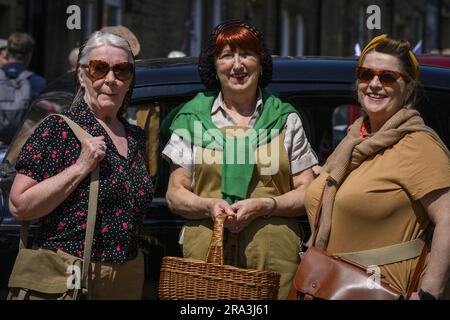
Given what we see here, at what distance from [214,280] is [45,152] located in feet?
2.78

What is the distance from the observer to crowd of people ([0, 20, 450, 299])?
388cm

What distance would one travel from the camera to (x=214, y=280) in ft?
13.0

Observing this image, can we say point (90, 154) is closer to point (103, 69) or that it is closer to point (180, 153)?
point (103, 69)

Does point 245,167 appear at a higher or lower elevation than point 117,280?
higher

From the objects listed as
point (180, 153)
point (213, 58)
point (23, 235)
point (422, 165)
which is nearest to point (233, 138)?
point (180, 153)

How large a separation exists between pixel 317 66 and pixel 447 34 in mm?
36387

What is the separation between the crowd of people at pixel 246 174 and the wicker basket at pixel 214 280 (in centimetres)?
17

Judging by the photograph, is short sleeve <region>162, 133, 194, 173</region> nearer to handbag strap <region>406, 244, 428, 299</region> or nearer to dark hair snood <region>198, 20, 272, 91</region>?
dark hair snood <region>198, 20, 272, 91</region>

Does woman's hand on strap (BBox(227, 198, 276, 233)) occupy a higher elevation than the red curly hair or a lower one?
lower

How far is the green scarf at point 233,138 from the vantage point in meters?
4.28

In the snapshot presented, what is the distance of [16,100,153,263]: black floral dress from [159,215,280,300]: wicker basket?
0.21m

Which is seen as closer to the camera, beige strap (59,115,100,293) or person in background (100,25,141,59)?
beige strap (59,115,100,293)

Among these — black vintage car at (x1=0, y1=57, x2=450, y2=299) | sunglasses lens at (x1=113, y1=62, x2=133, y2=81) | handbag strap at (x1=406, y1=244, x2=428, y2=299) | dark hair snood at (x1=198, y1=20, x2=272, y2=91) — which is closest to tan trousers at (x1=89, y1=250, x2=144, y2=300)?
black vintage car at (x1=0, y1=57, x2=450, y2=299)

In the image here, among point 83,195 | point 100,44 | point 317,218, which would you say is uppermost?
point 100,44
